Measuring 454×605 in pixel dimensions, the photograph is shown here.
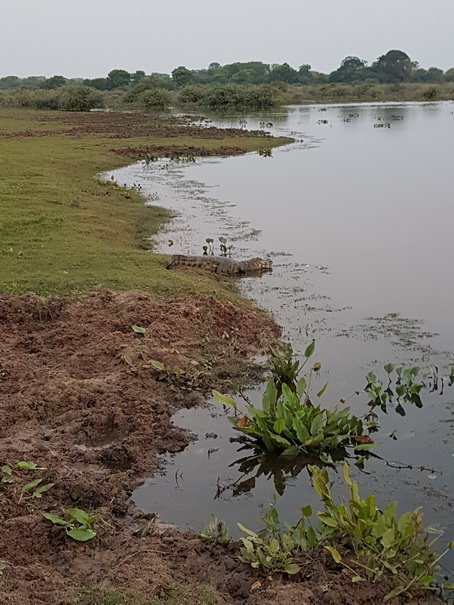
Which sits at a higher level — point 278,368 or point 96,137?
point 96,137

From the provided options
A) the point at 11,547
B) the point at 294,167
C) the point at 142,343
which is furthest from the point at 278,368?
the point at 294,167

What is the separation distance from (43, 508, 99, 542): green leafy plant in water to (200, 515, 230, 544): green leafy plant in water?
0.68 m

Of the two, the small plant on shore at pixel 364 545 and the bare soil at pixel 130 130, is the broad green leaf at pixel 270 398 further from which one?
the bare soil at pixel 130 130

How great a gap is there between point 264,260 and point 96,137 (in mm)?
20781

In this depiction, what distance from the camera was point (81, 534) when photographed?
13.3 ft

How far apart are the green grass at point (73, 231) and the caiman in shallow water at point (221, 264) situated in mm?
316

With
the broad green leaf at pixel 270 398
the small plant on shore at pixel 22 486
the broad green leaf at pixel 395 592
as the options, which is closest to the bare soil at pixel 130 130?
the broad green leaf at pixel 270 398

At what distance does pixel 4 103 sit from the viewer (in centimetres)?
5822

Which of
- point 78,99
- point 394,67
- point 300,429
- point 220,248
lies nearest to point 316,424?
point 300,429

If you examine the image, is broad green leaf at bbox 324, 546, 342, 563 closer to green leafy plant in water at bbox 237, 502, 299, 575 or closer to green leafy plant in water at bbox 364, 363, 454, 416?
green leafy plant in water at bbox 237, 502, 299, 575

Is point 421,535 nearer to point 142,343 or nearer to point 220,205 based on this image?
point 142,343

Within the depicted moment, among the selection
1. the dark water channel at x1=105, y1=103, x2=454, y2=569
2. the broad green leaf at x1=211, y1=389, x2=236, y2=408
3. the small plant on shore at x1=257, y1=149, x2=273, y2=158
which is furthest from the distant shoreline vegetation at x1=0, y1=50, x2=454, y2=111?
the broad green leaf at x1=211, y1=389, x2=236, y2=408

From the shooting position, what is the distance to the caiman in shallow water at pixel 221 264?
32.2ft

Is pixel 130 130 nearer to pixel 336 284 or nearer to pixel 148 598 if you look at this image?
pixel 336 284
